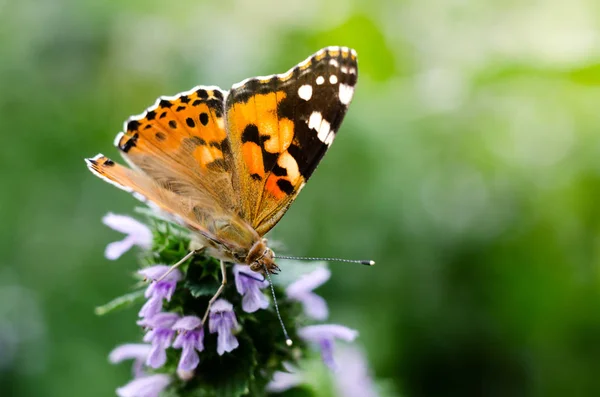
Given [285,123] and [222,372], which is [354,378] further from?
[285,123]

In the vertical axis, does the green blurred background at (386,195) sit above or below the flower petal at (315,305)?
above

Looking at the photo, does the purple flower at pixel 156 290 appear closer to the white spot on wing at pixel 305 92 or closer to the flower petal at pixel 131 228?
the flower petal at pixel 131 228

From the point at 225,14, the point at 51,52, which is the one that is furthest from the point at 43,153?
the point at 225,14

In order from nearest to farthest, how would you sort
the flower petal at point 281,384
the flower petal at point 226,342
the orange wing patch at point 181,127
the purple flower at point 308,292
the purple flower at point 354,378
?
1. the flower petal at point 226,342
2. the orange wing patch at point 181,127
3. the purple flower at point 308,292
4. the flower petal at point 281,384
5. the purple flower at point 354,378

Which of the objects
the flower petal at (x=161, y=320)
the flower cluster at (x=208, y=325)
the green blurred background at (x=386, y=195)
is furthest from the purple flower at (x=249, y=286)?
the green blurred background at (x=386, y=195)

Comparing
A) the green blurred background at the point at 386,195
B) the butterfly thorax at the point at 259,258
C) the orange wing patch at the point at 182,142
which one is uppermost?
the green blurred background at the point at 386,195

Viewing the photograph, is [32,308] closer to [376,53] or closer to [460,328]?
[460,328]
